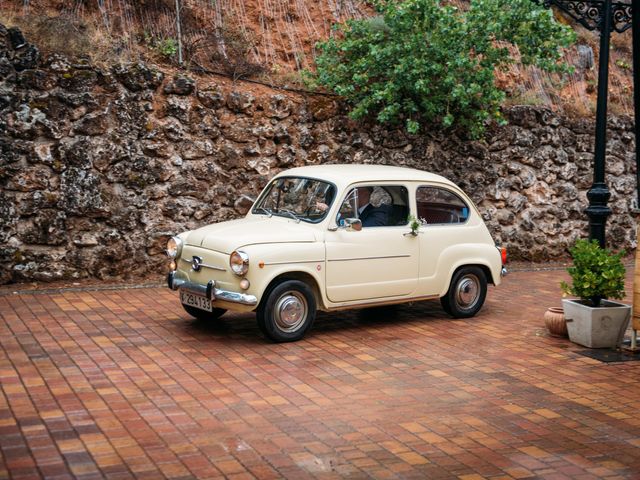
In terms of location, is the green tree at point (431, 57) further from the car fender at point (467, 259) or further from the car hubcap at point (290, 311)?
the car hubcap at point (290, 311)

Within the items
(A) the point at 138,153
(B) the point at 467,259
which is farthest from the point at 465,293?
(A) the point at 138,153

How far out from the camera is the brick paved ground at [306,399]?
520cm

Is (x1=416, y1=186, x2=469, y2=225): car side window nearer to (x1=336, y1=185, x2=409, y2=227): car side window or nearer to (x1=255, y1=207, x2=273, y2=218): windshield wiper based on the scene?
(x1=336, y1=185, x2=409, y2=227): car side window

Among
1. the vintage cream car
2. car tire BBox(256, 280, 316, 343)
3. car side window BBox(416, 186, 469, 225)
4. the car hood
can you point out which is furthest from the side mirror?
car side window BBox(416, 186, 469, 225)

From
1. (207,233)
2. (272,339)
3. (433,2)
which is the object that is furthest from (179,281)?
(433,2)

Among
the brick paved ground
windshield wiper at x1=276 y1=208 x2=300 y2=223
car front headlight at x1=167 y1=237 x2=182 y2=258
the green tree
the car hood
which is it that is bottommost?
the brick paved ground

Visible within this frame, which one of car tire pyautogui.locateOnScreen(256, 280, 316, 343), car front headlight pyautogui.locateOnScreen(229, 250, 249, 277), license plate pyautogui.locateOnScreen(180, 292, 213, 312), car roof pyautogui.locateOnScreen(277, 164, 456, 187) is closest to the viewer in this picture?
car front headlight pyautogui.locateOnScreen(229, 250, 249, 277)

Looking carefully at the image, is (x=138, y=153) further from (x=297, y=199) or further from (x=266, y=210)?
(x=297, y=199)

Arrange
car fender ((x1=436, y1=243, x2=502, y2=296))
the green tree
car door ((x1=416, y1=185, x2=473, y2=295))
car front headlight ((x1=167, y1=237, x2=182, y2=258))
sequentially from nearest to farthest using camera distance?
car front headlight ((x1=167, y1=237, x2=182, y2=258)) → car door ((x1=416, y1=185, x2=473, y2=295)) → car fender ((x1=436, y1=243, x2=502, y2=296)) → the green tree

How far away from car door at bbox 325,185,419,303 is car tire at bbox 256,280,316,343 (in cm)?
30

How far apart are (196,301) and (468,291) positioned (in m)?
3.18

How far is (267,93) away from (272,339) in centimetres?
493

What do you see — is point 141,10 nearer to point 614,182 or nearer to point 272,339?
point 272,339

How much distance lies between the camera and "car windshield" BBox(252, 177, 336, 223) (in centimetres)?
866
